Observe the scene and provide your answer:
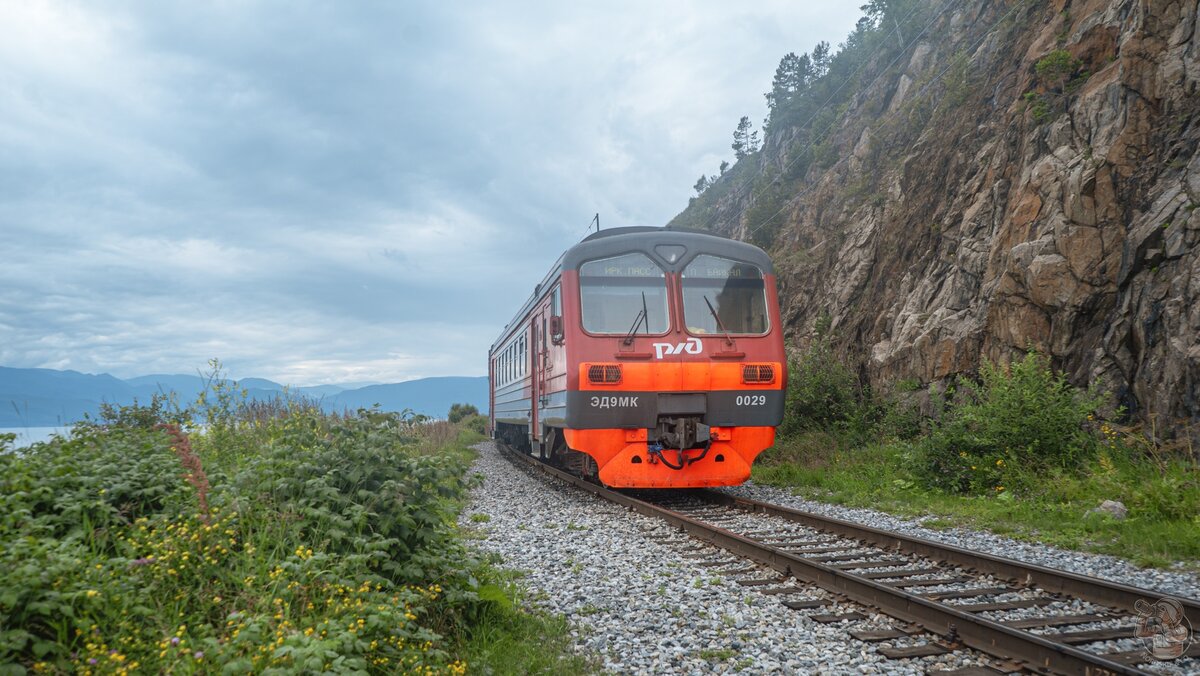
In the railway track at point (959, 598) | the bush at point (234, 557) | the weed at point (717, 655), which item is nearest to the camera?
the bush at point (234, 557)

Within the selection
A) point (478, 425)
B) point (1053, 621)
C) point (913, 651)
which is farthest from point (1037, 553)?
point (478, 425)

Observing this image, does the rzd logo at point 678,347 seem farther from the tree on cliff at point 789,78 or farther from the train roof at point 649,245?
the tree on cliff at point 789,78

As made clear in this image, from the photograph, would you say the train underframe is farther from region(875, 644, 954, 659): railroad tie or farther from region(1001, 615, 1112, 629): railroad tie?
region(875, 644, 954, 659): railroad tie

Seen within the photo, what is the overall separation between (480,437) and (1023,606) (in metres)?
26.9

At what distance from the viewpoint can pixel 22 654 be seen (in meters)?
2.93

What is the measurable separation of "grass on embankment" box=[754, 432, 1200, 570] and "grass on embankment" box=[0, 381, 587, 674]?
17.0 ft

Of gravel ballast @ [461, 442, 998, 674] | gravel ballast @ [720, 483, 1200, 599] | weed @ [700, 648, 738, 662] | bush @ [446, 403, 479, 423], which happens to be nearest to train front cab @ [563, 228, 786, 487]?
gravel ballast @ [461, 442, 998, 674]

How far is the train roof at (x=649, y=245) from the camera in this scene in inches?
384

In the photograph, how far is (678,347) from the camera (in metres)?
9.54

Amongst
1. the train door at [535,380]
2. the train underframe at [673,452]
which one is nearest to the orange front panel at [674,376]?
the train underframe at [673,452]

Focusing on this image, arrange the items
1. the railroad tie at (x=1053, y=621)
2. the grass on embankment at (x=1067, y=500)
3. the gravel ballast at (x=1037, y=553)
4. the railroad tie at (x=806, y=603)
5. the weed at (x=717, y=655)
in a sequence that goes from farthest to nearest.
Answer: the grass on embankment at (x=1067, y=500), the gravel ballast at (x=1037, y=553), the railroad tie at (x=806, y=603), the railroad tie at (x=1053, y=621), the weed at (x=717, y=655)

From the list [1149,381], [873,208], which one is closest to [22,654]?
[1149,381]

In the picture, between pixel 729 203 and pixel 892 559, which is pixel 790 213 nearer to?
pixel 729 203

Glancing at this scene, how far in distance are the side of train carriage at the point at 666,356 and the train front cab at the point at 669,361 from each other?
0.5 inches
